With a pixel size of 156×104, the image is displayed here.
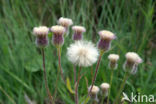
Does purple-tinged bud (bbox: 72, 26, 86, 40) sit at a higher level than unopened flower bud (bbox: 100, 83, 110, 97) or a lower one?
higher

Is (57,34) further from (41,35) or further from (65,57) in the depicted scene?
(65,57)

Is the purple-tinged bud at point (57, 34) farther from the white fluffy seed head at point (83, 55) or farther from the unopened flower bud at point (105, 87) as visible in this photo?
the unopened flower bud at point (105, 87)

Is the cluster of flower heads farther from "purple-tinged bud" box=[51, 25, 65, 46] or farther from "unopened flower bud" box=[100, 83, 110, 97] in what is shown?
"unopened flower bud" box=[100, 83, 110, 97]

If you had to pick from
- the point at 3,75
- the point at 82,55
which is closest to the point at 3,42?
the point at 3,75

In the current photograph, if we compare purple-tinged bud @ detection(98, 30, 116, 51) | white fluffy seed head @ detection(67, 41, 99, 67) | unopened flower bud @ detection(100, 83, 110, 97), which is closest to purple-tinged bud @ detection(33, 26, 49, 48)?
white fluffy seed head @ detection(67, 41, 99, 67)

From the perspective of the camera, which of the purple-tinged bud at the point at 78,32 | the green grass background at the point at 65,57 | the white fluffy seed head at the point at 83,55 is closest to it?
the white fluffy seed head at the point at 83,55

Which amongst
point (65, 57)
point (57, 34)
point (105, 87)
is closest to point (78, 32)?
point (57, 34)

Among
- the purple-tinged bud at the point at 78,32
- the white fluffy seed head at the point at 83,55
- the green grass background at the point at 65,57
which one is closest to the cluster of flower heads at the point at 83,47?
the white fluffy seed head at the point at 83,55

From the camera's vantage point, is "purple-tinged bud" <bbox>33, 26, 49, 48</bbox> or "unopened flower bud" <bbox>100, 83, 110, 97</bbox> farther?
"unopened flower bud" <bbox>100, 83, 110, 97</bbox>

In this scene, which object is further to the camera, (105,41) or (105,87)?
(105,87)

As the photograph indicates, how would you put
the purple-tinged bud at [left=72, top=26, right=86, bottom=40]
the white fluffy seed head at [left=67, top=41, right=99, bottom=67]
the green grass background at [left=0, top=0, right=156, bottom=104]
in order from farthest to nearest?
the green grass background at [left=0, top=0, right=156, bottom=104], the purple-tinged bud at [left=72, top=26, right=86, bottom=40], the white fluffy seed head at [left=67, top=41, right=99, bottom=67]

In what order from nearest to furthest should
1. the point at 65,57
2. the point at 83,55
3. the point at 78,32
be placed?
the point at 83,55
the point at 78,32
the point at 65,57
